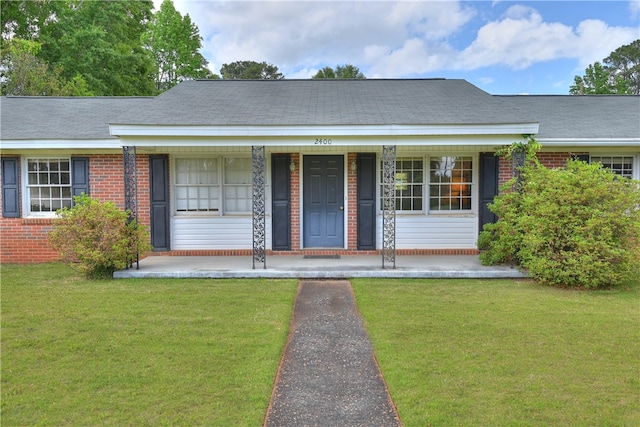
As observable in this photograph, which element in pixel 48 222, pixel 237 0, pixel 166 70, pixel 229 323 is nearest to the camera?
pixel 229 323

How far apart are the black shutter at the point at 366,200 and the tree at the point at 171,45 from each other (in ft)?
87.3

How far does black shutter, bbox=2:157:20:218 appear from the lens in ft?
30.7

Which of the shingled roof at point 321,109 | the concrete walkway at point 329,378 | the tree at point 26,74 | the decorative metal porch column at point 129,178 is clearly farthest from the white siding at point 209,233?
the tree at point 26,74

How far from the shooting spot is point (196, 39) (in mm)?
33500

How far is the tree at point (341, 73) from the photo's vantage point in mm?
39875

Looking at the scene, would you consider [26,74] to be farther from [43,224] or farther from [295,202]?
[295,202]

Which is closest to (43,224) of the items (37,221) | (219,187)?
(37,221)

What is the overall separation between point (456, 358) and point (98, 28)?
77.2 feet

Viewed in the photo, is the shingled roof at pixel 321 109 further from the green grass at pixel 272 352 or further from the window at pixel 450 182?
the green grass at pixel 272 352

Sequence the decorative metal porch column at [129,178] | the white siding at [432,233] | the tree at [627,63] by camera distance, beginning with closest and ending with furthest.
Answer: the decorative metal porch column at [129,178], the white siding at [432,233], the tree at [627,63]

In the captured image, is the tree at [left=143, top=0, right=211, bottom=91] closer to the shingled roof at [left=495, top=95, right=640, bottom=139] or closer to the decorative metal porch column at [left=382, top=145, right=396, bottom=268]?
the shingled roof at [left=495, top=95, right=640, bottom=139]

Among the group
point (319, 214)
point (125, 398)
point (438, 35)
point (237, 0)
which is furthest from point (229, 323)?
point (438, 35)

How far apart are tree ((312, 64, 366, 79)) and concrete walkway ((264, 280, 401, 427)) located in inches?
1448

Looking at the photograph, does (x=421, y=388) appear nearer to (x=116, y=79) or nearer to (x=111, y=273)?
(x=111, y=273)
